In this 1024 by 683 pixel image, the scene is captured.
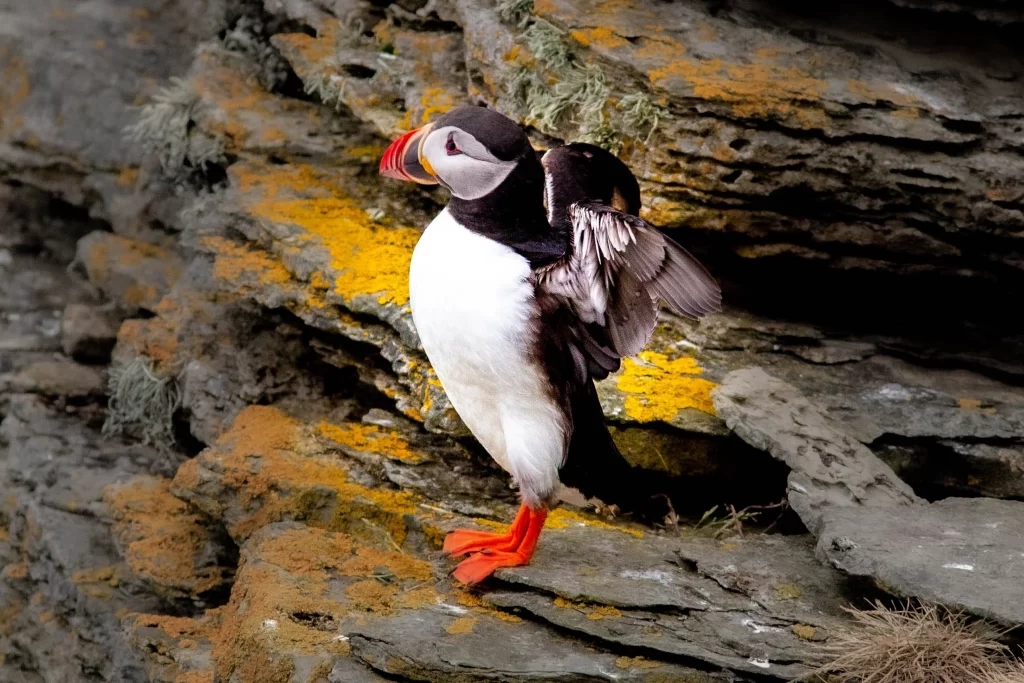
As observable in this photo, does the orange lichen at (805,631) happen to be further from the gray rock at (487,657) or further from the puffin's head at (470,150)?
the puffin's head at (470,150)

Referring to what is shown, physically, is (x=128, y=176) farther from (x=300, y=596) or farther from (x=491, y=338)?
(x=491, y=338)

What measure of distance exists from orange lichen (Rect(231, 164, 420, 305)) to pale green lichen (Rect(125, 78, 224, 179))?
646 mm

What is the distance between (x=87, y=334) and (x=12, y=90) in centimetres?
211

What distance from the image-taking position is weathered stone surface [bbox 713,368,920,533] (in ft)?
14.4

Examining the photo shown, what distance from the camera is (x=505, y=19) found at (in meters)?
5.88

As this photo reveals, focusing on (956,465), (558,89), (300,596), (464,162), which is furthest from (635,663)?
(558,89)

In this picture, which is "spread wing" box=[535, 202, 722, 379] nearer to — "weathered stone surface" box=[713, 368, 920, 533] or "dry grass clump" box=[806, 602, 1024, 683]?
"weathered stone surface" box=[713, 368, 920, 533]

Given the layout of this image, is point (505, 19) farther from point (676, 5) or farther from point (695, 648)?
point (695, 648)

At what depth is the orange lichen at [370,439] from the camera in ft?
16.4

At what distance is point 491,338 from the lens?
12.3 feet

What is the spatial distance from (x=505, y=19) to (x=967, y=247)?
255 cm

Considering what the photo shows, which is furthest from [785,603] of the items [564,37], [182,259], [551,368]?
[182,259]

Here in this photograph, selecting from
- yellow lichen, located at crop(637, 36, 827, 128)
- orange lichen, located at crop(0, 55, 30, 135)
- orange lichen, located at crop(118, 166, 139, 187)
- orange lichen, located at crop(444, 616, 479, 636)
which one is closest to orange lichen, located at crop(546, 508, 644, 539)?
orange lichen, located at crop(444, 616, 479, 636)

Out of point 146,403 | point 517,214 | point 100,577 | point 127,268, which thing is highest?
point 517,214
